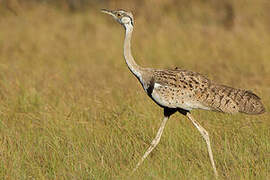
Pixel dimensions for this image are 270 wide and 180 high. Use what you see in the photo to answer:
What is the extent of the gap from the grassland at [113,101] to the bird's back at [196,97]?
13.0 inches

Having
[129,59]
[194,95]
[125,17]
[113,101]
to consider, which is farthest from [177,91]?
[113,101]

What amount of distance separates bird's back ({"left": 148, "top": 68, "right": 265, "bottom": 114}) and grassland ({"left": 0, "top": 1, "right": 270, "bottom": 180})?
0.33 m

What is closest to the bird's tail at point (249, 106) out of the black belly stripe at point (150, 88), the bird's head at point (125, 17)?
the black belly stripe at point (150, 88)

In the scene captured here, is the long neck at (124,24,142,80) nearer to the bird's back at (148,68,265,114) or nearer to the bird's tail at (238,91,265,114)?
the bird's back at (148,68,265,114)

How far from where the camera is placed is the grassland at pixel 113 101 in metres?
3.85

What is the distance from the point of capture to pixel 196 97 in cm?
391

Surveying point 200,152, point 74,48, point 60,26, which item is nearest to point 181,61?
point 74,48

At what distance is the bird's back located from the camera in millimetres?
3889

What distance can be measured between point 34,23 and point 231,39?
125 inches

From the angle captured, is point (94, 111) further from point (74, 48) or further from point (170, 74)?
point (74, 48)

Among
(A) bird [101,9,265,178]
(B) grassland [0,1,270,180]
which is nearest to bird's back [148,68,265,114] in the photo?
(A) bird [101,9,265,178]

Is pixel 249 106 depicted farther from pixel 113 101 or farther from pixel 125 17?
pixel 113 101

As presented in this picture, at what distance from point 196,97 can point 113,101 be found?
1.42m

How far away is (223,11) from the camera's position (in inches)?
396
